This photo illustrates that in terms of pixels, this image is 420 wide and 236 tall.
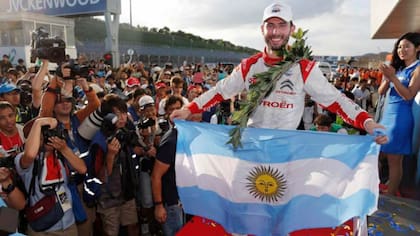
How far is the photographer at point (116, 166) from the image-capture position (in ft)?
10.2

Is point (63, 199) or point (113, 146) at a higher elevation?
point (113, 146)

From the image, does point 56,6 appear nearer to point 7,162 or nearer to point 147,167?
point 147,167

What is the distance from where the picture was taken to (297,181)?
98.1 inches

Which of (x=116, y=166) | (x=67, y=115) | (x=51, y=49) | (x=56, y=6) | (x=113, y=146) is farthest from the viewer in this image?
(x=56, y=6)

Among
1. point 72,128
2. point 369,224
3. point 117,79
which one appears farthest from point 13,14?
point 369,224

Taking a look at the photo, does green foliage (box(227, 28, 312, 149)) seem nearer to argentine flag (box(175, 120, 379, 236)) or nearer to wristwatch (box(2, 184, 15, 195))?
argentine flag (box(175, 120, 379, 236))

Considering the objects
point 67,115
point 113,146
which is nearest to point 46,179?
point 113,146

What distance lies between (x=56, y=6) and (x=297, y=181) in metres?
24.3

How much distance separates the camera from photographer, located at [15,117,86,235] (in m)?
2.62

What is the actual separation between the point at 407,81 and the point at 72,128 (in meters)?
3.74

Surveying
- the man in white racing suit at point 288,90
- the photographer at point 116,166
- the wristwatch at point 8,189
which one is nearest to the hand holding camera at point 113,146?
the photographer at point 116,166

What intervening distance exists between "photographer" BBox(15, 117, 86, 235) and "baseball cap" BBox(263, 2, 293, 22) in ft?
5.67

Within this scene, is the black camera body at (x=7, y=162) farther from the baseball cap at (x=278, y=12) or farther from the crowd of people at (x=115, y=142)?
the baseball cap at (x=278, y=12)

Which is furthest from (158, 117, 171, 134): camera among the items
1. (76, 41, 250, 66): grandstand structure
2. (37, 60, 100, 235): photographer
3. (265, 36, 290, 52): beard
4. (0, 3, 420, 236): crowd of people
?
(76, 41, 250, 66): grandstand structure
